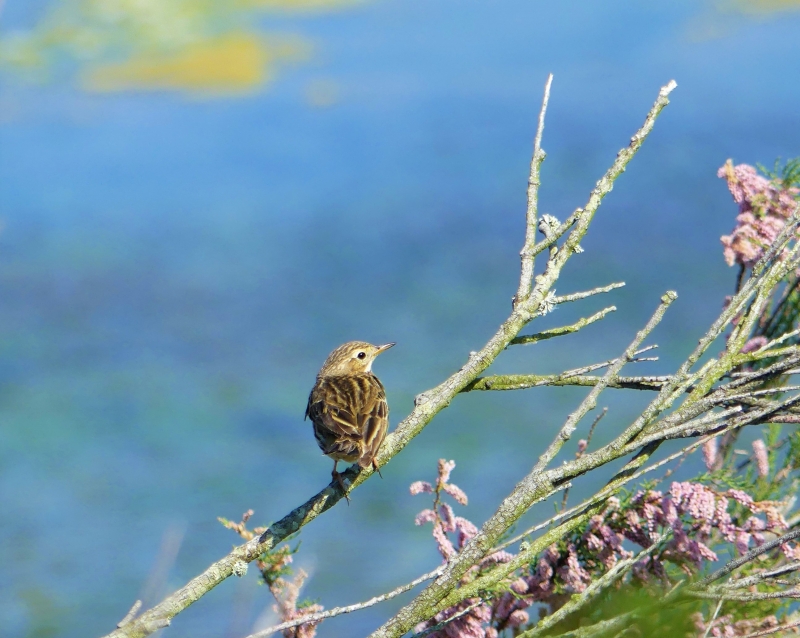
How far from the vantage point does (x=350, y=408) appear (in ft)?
11.3

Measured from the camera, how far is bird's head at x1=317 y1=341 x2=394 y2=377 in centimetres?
429

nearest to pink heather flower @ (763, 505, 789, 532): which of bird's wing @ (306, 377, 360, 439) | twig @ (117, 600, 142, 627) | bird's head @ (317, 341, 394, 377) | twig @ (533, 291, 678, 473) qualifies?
twig @ (533, 291, 678, 473)

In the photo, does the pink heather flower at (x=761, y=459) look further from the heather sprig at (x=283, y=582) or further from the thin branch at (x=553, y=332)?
the heather sprig at (x=283, y=582)

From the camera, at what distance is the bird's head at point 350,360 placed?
14.1 ft

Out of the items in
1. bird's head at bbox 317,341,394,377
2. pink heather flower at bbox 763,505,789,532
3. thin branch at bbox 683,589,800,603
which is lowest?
thin branch at bbox 683,589,800,603

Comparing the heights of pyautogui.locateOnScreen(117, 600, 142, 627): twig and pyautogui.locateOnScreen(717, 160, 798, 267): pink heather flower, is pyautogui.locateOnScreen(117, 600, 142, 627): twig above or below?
below

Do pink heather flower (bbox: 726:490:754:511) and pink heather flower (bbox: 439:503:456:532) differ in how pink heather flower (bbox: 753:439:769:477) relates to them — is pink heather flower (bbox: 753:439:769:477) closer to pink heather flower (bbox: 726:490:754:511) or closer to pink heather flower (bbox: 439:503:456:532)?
pink heather flower (bbox: 726:490:754:511)

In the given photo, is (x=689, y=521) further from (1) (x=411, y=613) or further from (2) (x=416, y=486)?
(1) (x=411, y=613)

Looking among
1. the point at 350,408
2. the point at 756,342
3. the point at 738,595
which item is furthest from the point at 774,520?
the point at 350,408

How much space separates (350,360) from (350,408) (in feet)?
2.99

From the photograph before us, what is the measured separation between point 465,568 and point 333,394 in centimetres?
157

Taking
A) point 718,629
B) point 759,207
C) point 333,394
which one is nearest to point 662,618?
point 718,629

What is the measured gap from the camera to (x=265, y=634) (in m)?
1.97

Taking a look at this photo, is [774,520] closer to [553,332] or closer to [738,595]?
[553,332]
